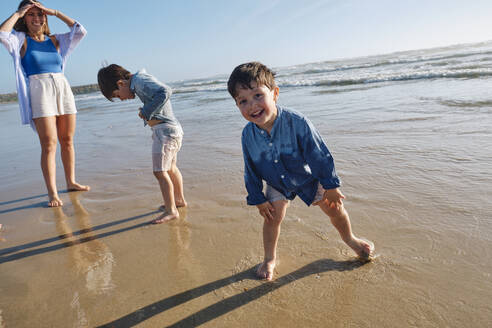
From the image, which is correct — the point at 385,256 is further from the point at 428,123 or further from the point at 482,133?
the point at 428,123

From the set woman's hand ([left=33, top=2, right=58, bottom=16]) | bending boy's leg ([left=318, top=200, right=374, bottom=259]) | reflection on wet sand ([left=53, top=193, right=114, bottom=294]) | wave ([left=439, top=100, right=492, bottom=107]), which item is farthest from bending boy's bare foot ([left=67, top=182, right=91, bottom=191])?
wave ([left=439, top=100, right=492, bottom=107])

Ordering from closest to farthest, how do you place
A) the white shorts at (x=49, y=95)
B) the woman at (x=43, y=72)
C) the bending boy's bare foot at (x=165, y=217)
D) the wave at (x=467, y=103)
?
the bending boy's bare foot at (x=165, y=217), the woman at (x=43, y=72), the white shorts at (x=49, y=95), the wave at (x=467, y=103)

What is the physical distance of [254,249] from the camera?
91.1 inches

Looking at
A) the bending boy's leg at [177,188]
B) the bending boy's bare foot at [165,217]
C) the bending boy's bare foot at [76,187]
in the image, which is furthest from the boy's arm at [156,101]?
the bending boy's bare foot at [76,187]

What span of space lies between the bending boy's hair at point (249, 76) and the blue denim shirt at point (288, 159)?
7.7 inches

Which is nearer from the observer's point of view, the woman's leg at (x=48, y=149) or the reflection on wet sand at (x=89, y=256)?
the reflection on wet sand at (x=89, y=256)

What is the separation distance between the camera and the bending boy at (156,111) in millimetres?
2934

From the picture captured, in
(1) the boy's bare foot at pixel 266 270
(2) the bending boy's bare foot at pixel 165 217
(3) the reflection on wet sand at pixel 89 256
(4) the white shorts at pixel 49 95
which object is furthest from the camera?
(4) the white shorts at pixel 49 95

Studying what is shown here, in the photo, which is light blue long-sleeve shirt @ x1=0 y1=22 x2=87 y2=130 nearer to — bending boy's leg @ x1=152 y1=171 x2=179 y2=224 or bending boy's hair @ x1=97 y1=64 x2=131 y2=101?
bending boy's hair @ x1=97 y1=64 x2=131 y2=101

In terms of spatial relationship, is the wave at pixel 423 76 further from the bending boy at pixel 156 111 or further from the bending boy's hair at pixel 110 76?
the bending boy's hair at pixel 110 76

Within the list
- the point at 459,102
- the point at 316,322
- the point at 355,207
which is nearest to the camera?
the point at 316,322

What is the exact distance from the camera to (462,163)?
332cm

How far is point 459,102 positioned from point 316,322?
6585 millimetres

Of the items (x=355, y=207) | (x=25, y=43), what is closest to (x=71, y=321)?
(x=355, y=207)
